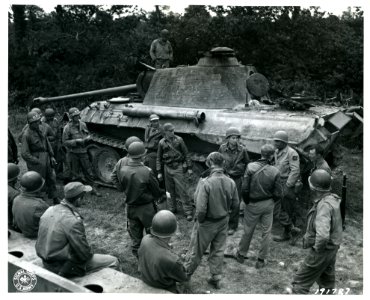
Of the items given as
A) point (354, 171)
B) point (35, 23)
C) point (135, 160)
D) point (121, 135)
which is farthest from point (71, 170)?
point (35, 23)

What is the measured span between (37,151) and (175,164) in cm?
288

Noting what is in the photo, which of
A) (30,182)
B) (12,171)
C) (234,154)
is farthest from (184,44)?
(30,182)

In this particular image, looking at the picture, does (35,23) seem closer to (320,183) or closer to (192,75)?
(192,75)

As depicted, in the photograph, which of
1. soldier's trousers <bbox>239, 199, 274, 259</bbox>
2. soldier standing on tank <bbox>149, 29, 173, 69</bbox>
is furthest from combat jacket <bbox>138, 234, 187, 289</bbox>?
soldier standing on tank <bbox>149, 29, 173, 69</bbox>

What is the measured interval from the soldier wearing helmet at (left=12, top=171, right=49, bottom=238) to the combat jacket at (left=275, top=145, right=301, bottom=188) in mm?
3999

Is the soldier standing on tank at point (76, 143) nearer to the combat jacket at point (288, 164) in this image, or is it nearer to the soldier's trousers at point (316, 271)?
the combat jacket at point (288, 164)

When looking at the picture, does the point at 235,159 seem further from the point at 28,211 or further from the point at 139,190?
the point at 28,211

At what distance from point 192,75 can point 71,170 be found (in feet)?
12.4

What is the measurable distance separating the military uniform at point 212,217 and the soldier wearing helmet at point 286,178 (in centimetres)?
163

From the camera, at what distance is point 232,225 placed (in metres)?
7.82

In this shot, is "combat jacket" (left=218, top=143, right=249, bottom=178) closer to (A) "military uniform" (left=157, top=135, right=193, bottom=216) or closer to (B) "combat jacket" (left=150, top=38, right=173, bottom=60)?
(A) "military uniform" (left=157, top=135, right=193, bottom=216)

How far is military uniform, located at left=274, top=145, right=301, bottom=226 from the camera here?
23.2 feet

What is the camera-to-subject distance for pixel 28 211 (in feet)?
17.4

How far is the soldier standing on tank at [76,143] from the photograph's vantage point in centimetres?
968
